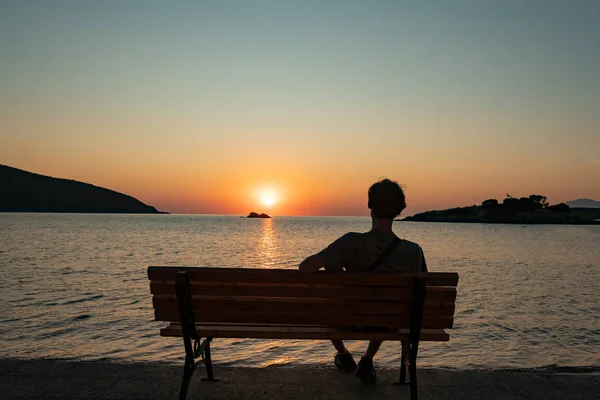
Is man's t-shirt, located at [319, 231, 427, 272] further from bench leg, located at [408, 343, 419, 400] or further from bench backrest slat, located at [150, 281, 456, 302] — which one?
bench leg, located at [408, 343, 419, 400]

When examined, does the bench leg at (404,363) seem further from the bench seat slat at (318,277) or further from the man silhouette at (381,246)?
the bench seat slat at (318,277)

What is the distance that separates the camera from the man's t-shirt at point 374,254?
4621 millimetres

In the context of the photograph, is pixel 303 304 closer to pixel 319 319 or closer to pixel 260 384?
pixel 319 319

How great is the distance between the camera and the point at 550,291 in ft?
71.3

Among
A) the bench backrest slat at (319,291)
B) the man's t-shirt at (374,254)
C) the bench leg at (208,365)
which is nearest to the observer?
the bench backrest slat at (319,291)

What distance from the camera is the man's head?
464 centimetres

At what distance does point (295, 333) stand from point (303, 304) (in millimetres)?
261

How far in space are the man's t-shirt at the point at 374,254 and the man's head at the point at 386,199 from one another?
0.20 meters

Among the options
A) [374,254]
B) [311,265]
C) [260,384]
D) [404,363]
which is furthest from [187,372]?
[404,363]

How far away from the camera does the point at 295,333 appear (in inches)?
175

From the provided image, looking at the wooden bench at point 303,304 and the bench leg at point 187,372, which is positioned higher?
the wooden bench at point 303,304

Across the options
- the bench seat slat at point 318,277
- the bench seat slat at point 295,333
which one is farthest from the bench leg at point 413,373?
the bench seat slat at point 318,277

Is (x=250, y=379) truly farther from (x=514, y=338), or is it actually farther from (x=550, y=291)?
(x=550, y=291)

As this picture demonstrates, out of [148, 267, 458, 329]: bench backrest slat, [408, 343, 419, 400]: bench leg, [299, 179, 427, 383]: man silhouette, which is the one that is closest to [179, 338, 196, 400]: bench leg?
[148, 267, 458, 329]: bench backrest slat
